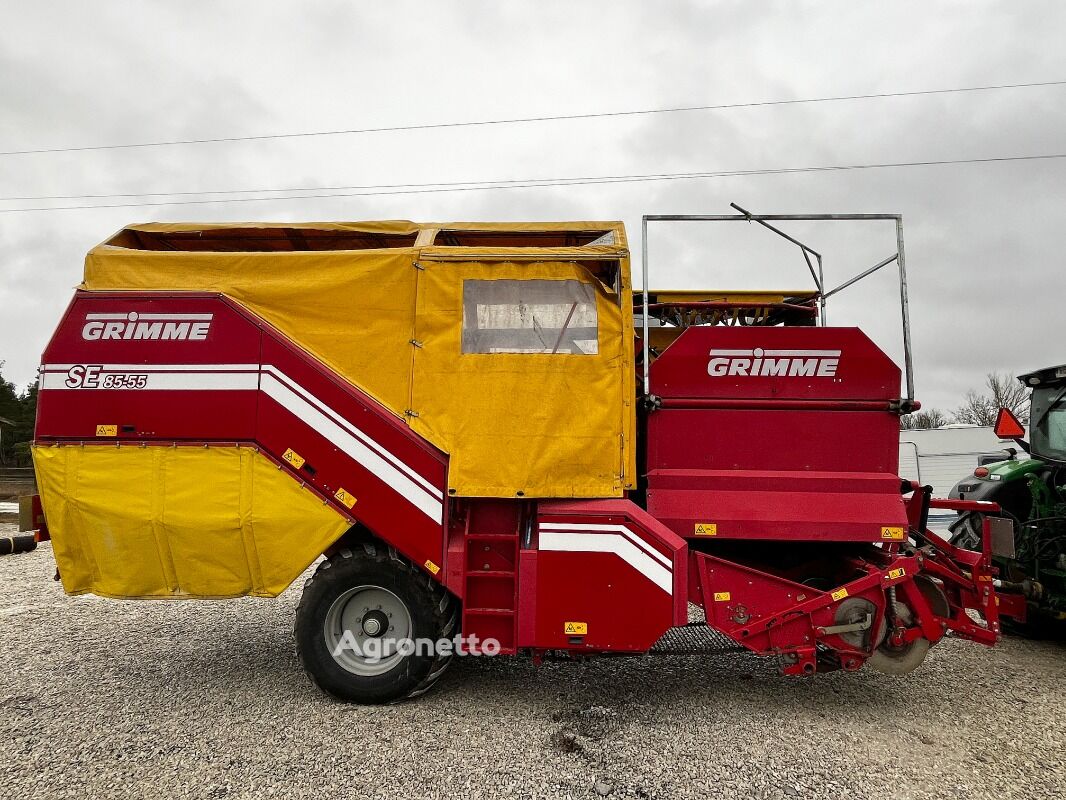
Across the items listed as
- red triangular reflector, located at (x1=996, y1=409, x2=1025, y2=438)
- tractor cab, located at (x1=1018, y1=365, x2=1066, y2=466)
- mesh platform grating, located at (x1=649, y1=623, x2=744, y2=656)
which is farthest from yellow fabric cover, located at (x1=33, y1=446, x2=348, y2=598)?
tractor cab, located at (x1=1018, y1=365, x2=1066, y2=466)

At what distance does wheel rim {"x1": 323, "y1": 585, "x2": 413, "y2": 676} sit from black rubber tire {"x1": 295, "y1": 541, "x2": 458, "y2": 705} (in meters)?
0.04

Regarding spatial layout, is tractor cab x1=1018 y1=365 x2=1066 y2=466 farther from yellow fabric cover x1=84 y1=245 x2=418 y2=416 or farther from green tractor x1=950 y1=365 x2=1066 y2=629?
yellow fabric cover x1=84 y1=245 x2=418 y2=416

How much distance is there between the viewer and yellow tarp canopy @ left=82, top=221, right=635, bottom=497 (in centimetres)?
397

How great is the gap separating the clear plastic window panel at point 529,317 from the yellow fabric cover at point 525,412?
5cm

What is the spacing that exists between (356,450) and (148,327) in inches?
61.0

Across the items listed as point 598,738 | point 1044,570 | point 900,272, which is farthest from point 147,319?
point 1044,570

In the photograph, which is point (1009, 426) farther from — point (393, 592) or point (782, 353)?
point (393, 592)

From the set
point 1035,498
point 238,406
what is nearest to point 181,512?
point 238,406

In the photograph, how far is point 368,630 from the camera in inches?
158

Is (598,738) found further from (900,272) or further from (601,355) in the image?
(900,272)

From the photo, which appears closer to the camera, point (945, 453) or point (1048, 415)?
point (1048, 415)

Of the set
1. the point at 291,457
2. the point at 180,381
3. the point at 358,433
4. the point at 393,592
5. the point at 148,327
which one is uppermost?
the point at 148,327

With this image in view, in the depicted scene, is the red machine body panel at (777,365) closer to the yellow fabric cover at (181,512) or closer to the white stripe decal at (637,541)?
the white stripe decal at (637,541)

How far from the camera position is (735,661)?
485cm
